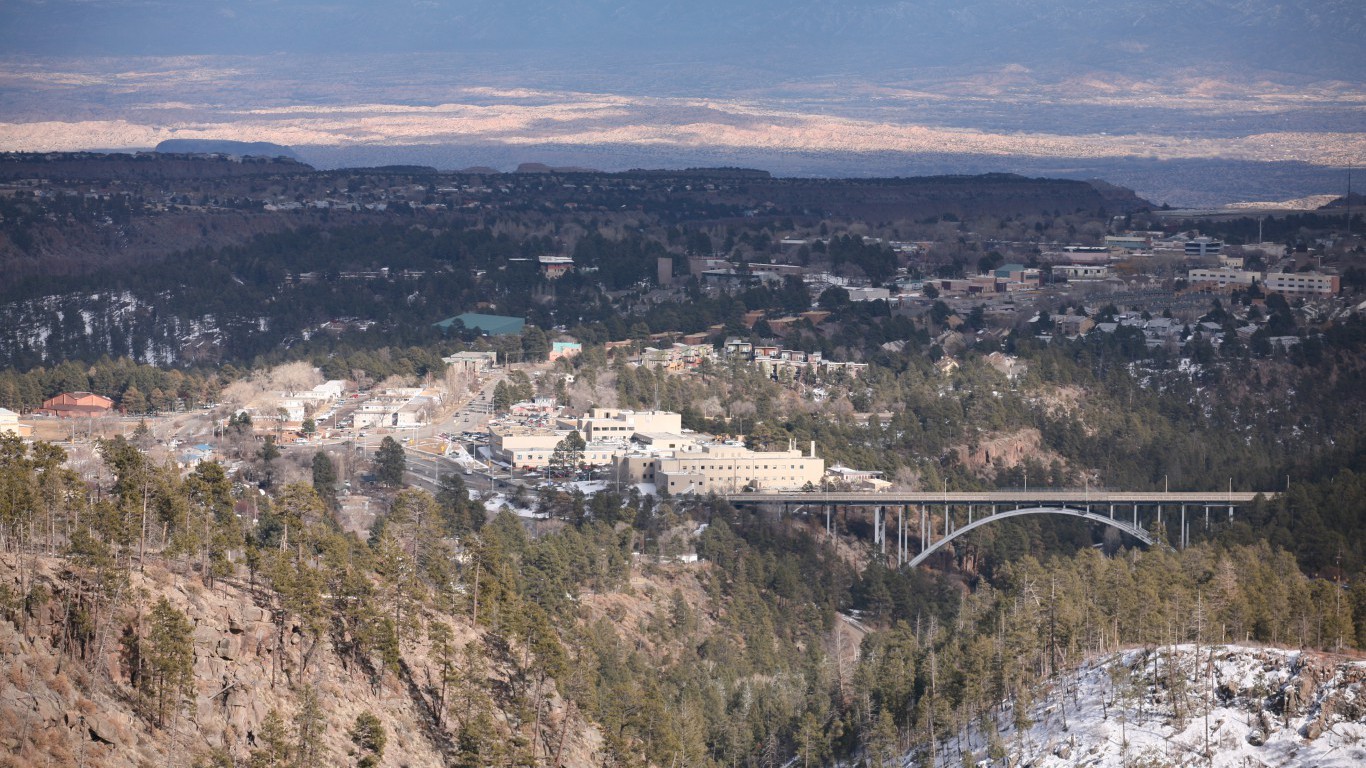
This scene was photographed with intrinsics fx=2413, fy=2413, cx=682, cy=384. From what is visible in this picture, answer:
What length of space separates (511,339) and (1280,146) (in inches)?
4750

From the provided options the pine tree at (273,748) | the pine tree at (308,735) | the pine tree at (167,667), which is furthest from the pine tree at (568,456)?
the pine tree at (273,748)

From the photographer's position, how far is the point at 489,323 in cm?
9938

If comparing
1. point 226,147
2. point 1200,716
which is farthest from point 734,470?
point 226,147

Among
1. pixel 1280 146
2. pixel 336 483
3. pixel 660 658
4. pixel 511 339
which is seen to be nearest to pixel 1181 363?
pixel 511 339

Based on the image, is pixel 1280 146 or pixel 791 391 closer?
pixel 791 391

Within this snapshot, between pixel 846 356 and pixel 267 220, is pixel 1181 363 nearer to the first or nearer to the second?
pixel 846 356

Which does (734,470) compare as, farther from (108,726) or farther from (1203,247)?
(1203,247)

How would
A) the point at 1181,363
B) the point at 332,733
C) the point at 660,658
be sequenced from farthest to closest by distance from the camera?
the point at 1181,363, the point at 660,658, the point at 332,733

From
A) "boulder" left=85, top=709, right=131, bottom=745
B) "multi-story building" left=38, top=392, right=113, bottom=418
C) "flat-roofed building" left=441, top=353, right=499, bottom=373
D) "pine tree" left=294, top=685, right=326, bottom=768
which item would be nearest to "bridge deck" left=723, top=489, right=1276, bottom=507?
"flat-roofed building" left=441, top=353, right=499, bottom=373

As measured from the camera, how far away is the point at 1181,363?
3625 inches

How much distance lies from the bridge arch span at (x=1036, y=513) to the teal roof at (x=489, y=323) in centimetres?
3122

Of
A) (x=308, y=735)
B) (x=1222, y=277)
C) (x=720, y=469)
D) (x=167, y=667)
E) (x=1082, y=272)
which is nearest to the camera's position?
(x=167, y=667)

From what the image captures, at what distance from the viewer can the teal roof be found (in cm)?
9700

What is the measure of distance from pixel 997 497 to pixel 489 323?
34816 millimetres
